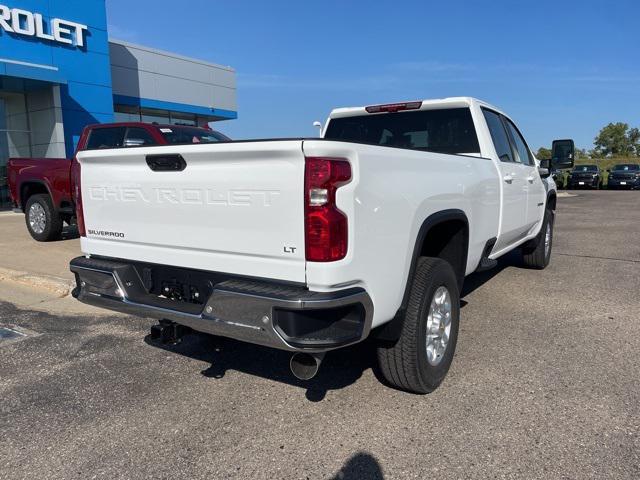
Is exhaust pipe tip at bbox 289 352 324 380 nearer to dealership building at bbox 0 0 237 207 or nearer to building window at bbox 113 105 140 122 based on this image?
dealership building at bbox 0 0 237 207

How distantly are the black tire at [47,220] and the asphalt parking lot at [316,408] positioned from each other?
4.55m

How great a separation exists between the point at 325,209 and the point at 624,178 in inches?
1303

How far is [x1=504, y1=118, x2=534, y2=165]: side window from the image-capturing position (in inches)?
221

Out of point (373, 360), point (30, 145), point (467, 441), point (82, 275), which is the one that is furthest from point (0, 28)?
point (467, 441)

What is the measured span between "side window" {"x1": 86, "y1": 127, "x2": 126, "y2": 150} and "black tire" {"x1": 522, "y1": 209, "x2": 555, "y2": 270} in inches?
242

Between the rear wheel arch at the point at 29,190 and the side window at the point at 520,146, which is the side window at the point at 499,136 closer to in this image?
the side window at the point at 520,146

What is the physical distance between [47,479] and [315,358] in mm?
1412

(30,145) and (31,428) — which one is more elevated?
(30,145)

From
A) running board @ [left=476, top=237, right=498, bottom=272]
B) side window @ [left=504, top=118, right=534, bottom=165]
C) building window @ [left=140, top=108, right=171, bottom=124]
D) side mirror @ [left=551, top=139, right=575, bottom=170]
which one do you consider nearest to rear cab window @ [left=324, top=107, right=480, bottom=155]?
running board @ [left=476, top=237, right=498, bottom=272]

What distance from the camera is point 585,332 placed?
4.38 meters

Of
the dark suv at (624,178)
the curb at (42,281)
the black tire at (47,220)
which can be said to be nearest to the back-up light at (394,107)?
the curb at (42,281)

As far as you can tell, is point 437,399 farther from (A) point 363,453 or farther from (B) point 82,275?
(B) point 82,275

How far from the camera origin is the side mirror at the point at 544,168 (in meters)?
6.12

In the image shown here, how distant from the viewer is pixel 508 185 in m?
4.65
